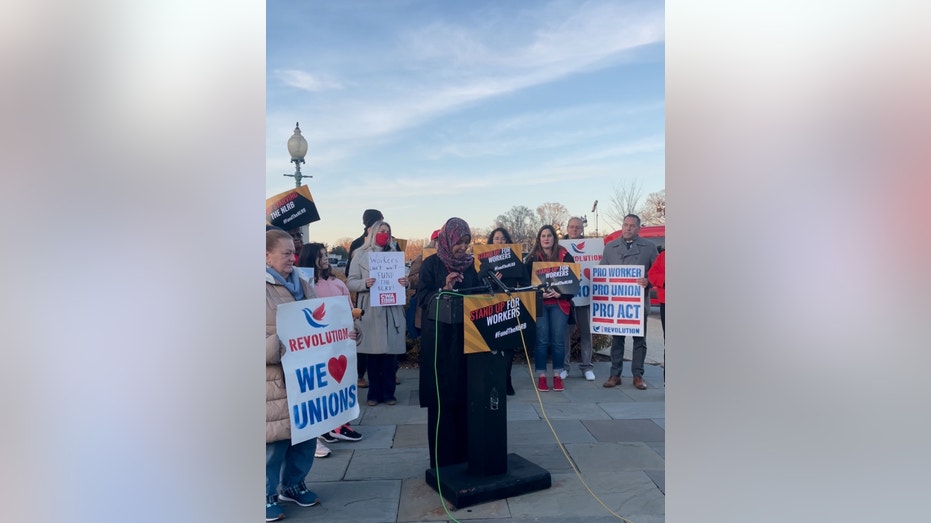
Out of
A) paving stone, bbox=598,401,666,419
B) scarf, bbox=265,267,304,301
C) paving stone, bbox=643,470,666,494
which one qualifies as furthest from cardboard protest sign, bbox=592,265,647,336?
scarf, bbox=265,267,304,301

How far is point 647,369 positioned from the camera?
8.56m

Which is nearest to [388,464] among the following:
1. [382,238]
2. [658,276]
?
[382,238]

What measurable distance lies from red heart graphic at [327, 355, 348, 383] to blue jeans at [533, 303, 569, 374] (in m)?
3.61

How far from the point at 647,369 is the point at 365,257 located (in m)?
4.80

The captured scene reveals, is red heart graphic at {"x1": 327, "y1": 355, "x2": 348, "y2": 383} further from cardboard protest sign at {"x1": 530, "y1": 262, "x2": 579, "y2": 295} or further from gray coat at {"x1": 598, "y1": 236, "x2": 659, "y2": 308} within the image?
gray coat at {"x1": 598, "y1": 236, "x2": 659, "y2": 308}

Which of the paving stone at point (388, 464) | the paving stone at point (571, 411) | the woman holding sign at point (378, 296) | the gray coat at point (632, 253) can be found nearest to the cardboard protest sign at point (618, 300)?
the gray coat at point (632, 253)

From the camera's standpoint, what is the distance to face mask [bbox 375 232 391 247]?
6.27 metres

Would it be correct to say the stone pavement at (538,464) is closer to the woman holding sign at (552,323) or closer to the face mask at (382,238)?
the woman holding sign at (552,323)

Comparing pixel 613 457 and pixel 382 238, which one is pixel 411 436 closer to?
pixel 613 457

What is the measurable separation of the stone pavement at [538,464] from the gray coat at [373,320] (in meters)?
0.74

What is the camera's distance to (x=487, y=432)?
3973mm
